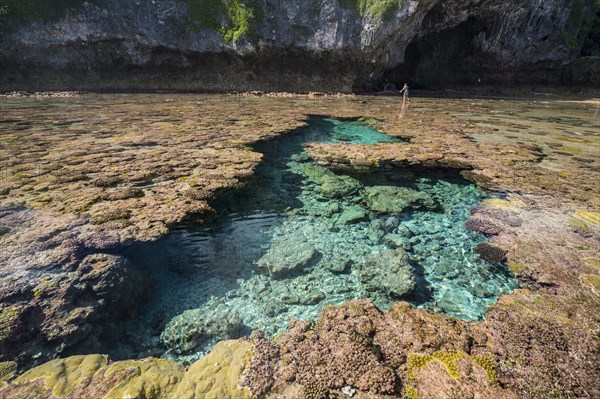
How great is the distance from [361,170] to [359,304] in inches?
195

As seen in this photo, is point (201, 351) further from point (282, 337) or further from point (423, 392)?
point (423, 392)

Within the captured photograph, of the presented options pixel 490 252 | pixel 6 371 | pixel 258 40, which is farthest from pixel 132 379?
pixel 258 40

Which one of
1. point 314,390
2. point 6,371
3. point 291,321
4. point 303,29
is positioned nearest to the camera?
point 314,390

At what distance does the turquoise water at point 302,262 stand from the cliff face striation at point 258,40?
25506mm

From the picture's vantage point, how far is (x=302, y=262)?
4.72m

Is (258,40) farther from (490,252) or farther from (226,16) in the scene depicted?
(490,252)

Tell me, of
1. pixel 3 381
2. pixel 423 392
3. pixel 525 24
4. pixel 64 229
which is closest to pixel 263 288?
pixel 423 392

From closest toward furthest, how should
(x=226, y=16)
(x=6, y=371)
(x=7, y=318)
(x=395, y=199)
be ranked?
(x=6, y=371)
(x=7, y=318)
(x=395, y=199)
(x=226, y=16)

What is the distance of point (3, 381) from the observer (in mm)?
2641

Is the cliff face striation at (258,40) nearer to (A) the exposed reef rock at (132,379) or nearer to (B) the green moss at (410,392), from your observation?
(B) the green moss at (410,392)

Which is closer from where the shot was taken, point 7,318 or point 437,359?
point 437,359

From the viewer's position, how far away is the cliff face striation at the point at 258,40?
26375 mm

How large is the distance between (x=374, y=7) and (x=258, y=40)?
10944mm

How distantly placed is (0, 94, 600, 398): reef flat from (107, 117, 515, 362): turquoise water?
354 mm
